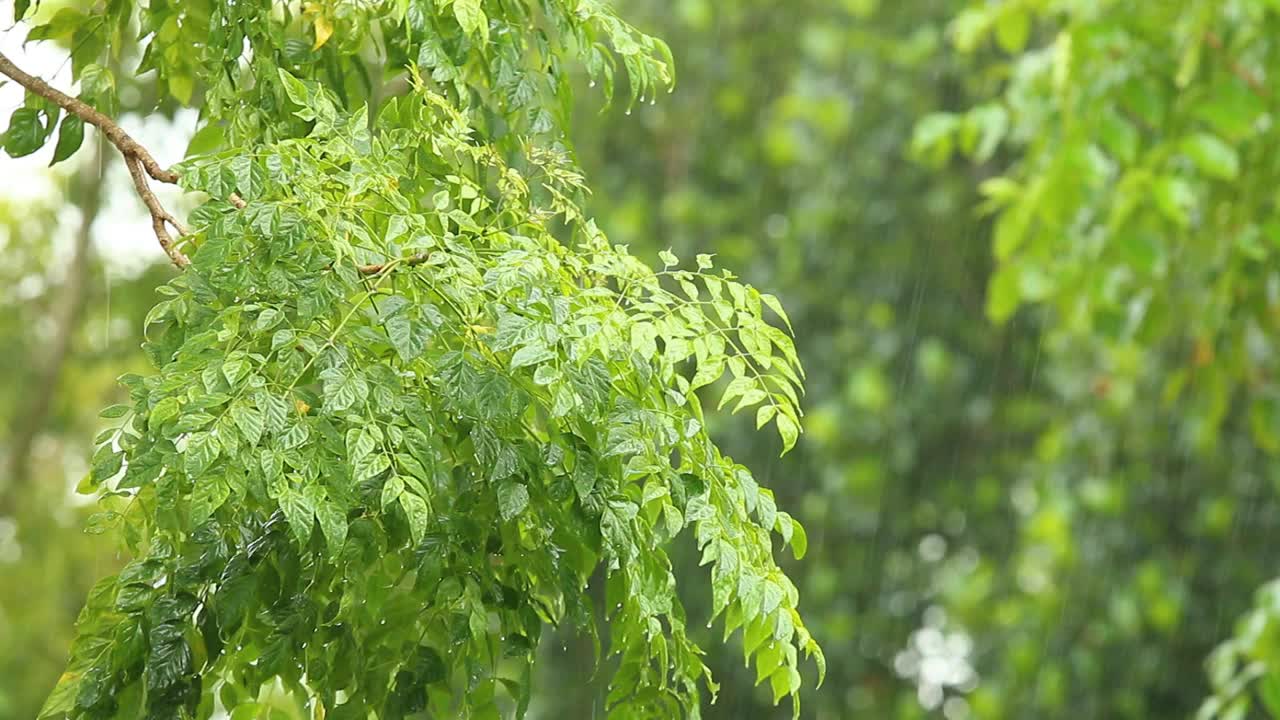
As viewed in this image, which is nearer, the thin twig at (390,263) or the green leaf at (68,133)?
the thin twig at (390,263)

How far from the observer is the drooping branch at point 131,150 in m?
0.95

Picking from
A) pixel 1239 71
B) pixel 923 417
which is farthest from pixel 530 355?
pixel 923 417

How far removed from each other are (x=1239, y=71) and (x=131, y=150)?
4.73ft

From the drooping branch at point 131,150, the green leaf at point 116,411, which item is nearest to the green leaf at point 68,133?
the drooping branch at point 131,150

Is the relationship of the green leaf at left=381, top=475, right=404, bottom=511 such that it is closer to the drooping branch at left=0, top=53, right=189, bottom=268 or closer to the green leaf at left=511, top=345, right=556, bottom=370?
the green leaf at left=511, top=345, right=556, bottom=370

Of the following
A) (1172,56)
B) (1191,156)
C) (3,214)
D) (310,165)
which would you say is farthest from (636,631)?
(3,214)

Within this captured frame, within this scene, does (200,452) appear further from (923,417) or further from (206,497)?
(923,417)

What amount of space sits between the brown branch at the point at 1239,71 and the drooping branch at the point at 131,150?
1.37m

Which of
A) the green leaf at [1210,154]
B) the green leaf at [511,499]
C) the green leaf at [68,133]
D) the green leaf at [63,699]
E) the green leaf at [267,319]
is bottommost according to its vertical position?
the green leaf at [63,699]

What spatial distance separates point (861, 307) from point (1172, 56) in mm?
1033

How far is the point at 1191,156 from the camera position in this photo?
1.72 meters

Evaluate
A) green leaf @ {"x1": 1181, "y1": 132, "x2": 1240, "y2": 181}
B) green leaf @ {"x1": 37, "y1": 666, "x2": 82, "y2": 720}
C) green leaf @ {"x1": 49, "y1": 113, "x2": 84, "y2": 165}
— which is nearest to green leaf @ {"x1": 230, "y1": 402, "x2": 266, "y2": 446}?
green leaf @ {"x1": 37, "y1": 666, "x2": 82, "y2": 720}

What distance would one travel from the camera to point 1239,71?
1.87 metres

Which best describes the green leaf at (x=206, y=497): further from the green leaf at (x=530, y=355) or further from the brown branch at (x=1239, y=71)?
the brown branch at (x=1239, y=71)
